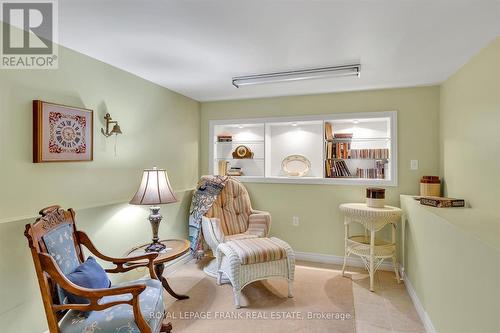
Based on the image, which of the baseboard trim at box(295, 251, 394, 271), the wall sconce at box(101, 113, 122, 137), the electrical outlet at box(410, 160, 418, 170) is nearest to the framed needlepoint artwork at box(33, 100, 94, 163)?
the wall sconce at box(101, 113, 122, 137)

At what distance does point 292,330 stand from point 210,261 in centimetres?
165

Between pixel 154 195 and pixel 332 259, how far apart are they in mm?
2465

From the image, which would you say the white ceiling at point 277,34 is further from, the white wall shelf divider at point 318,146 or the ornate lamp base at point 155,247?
the ornate lamp base at point 155,247

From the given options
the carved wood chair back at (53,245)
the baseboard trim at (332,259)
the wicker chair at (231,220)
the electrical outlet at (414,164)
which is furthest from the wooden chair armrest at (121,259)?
the electrical outlet at (414,164)

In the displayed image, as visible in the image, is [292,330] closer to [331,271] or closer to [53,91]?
[331,271]

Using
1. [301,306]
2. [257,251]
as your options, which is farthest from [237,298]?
[301,306]

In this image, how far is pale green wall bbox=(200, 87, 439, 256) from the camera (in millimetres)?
3191

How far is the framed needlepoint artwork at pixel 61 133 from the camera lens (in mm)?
1902

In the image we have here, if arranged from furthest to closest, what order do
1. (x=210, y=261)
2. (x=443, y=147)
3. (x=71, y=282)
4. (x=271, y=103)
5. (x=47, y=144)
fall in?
(x=271, y=103) < (x=210, y=261) < (x=443, y=147) < (x=47, y=144) < (x=71, y=282)

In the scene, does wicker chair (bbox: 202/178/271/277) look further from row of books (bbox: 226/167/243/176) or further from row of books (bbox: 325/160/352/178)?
row of books (bbox: 325/160/352/178)

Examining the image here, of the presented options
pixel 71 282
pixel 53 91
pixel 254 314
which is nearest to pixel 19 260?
pixel 71 282

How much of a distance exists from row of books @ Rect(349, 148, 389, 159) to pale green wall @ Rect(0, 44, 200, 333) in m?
2.30

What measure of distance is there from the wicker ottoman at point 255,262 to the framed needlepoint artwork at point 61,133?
1.59 m

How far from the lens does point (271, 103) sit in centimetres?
381
